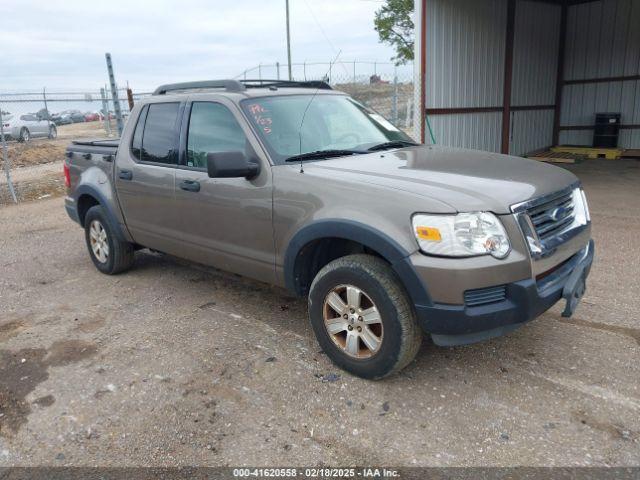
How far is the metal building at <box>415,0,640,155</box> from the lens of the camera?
1088cm

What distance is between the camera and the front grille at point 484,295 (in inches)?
111

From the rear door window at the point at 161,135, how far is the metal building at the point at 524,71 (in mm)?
6768

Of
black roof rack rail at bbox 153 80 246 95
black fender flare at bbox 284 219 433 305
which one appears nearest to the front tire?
black fender flare at bbox 284 219 433 305

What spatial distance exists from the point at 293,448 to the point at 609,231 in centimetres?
564

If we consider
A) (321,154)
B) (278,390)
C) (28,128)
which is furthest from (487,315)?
(28,128)

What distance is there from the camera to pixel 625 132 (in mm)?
14414

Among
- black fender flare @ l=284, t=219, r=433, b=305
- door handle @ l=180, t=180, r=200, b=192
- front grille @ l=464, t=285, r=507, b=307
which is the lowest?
A: front grille @ l=464, t=285, r=507, b=307

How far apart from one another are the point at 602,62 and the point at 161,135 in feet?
45.8

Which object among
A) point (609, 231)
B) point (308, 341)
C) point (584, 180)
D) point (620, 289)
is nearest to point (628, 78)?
point (584, 180)

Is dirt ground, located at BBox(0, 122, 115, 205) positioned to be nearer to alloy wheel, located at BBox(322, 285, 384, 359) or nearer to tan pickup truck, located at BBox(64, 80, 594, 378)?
tan pickup truck, located at BBox(64, 80, 594, 378)

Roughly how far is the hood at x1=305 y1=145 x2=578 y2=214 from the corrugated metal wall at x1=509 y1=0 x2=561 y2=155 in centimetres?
1064

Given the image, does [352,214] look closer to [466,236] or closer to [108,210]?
[466,236]

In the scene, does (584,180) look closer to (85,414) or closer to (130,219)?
(130,219)

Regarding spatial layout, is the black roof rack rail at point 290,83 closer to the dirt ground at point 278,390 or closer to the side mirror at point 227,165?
the side mirror at point 227,165
